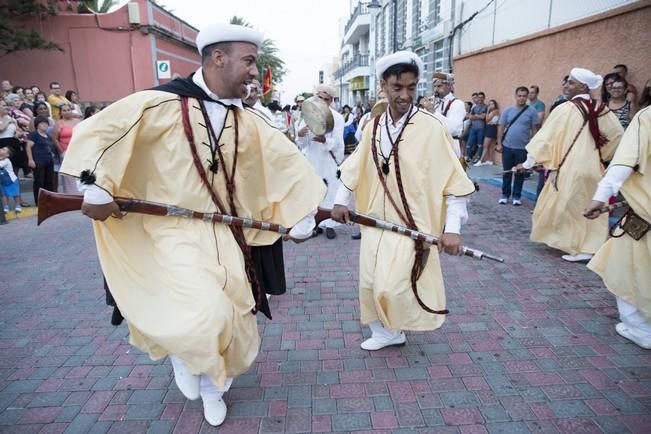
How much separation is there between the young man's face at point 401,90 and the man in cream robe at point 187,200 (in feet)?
2.75

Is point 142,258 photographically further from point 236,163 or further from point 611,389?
point 611,389

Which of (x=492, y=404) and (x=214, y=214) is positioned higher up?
(x=214, y=214)

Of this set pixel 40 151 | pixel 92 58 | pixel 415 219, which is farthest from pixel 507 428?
pixel 92 58

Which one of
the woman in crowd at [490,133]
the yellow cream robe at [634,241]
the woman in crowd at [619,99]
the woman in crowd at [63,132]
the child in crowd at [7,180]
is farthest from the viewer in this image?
the woman in crowd at [490,133]

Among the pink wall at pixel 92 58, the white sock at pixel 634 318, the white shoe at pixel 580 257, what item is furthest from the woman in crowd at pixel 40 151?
the pink wall at pixel 92 58

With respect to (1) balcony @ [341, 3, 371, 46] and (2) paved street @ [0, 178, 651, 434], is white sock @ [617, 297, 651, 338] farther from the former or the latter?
(1) balcony @ [341, 3, 371, 46]

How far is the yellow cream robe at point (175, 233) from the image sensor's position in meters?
2.35

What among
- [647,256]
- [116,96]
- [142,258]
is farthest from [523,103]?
[116,96]

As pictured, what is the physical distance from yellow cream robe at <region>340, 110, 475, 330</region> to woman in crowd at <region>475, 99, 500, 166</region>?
9862mm

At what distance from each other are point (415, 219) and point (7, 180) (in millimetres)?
7723

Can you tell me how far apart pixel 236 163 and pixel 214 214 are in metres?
0.33

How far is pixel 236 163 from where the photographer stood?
2.74 m

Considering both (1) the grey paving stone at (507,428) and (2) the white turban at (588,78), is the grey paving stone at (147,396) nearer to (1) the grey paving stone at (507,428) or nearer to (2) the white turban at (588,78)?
(1) the grey paving stone at (507,428)

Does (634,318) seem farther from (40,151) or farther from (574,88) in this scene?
(40,151)
